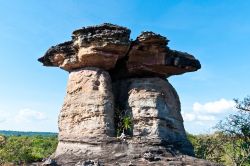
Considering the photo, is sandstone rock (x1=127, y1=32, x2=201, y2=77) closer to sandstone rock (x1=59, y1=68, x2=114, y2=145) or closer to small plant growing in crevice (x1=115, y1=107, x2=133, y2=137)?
sandstone rock (x1=59, y1=68, x2=114, y2=145)

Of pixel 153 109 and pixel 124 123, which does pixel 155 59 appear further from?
pixel 124 123

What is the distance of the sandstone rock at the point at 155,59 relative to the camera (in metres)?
11.6

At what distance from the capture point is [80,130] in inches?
440

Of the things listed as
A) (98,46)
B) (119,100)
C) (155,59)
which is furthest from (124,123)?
(98,46)

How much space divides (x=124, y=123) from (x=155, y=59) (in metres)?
2.16

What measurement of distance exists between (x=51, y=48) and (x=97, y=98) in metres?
2.44

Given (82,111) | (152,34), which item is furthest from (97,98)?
(152,34)

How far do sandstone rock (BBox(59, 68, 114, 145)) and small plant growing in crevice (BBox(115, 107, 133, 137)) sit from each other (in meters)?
0.30

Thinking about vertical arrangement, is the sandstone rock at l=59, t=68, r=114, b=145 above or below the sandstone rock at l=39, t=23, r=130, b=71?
below

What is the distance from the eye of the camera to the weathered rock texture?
1059cm

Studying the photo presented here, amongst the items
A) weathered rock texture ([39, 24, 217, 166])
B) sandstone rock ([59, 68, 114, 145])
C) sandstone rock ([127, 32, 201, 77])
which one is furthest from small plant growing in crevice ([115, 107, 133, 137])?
sandstone rock ([127, 32, 201, 77])

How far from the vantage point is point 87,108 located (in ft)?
37.1

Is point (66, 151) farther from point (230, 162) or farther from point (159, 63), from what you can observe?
point (230, 162)

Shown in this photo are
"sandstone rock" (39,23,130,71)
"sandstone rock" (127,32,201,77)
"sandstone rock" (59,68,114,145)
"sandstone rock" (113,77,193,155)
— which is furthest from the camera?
"sandstone rock" (127,32,201,77)
